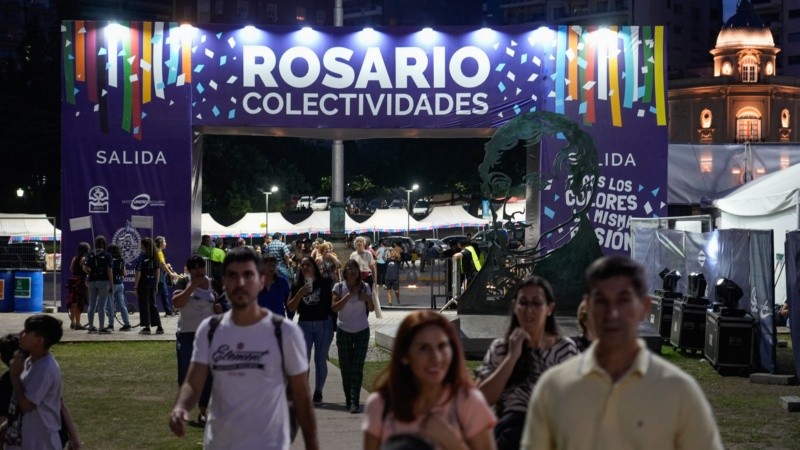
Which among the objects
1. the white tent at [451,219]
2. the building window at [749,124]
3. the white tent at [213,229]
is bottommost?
the white tent at [213,229]

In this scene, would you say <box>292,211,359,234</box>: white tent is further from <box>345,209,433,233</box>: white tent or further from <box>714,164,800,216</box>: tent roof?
<box>714,164,800,216</box>: tent roof

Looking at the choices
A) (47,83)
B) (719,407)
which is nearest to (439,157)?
(47,83)

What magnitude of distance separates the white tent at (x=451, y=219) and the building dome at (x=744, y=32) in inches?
2355

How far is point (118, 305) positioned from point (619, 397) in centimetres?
2027

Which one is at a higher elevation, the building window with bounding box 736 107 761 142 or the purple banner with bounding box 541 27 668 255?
the building window with bounding box 736 107 761 142

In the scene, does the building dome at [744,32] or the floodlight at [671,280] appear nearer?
the floodlight at [671,280]

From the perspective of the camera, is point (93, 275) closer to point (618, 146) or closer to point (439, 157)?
point (618, 146)

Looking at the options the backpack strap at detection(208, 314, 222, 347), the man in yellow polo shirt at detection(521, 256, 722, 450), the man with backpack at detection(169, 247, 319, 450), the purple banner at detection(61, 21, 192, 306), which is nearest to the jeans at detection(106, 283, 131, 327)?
the purple banner at detection(61, 21, 192, 306)

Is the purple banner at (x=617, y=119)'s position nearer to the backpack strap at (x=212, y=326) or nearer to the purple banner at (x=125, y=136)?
the purple banner at (x=125, y=136)

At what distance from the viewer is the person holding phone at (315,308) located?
1323 centimetres

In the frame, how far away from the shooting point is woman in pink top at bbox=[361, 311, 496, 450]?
4.69 meters

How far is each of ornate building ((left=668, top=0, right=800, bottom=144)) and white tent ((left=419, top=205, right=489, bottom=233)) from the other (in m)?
51.5

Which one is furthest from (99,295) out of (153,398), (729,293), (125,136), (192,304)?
(729,293)

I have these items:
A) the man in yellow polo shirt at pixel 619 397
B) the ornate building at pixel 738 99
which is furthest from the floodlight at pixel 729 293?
the ornate building at pixel 738 99
